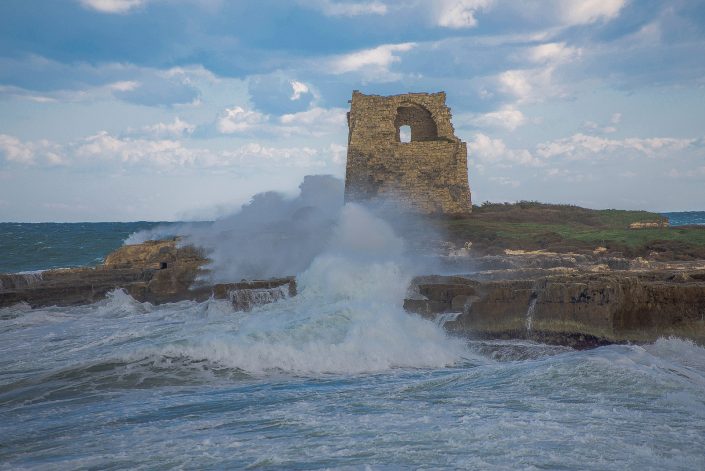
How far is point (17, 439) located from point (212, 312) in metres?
9.02

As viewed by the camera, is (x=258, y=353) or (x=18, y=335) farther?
(x=18, y=335)

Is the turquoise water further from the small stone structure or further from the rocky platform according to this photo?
the rocky platform

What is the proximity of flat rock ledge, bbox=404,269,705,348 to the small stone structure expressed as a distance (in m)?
12.3

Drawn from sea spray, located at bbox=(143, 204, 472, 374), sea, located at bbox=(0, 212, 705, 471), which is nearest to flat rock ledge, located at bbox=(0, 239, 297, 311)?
sea spray, located at bbox=(143, 204, 472, 374)

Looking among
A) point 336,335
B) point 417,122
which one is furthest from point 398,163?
point 336,335

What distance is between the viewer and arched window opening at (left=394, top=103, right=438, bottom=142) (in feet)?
84.1

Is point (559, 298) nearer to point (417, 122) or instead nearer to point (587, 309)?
point (587, 309)

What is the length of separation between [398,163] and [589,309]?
14.3m

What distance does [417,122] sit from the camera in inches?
1020

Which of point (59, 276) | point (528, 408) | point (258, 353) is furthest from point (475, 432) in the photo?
point (59, 276)

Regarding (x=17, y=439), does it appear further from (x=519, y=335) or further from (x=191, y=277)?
(x=191, y=277)

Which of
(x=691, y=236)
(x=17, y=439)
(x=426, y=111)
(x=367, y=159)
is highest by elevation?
(x=426, y=111)

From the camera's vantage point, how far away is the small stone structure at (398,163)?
2500 centimetres

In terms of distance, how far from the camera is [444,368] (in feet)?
35.7
